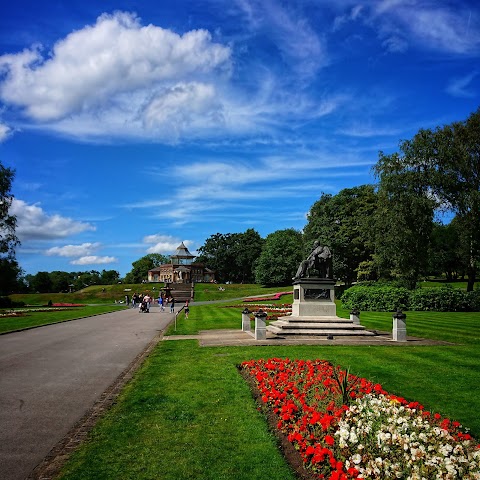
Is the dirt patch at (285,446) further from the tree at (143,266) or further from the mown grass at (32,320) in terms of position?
the tree at (143,266)

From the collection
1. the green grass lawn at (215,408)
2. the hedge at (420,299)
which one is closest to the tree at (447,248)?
the hedge at (420,299)

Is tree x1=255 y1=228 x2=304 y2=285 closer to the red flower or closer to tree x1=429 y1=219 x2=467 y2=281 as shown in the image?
tree x1=429 y1=219 x2=467 y2=281

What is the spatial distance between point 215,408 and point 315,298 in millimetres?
14265

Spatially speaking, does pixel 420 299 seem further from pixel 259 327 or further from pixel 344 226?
pixel 259 327

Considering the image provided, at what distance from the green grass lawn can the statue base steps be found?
382cm

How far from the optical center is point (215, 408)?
8.55m

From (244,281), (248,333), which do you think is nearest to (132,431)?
(248,333)

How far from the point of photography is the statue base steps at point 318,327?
67.5 feet

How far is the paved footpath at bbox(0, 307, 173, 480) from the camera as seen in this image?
679 cm

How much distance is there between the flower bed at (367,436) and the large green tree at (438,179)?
37.2m

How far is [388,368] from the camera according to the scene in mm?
12602

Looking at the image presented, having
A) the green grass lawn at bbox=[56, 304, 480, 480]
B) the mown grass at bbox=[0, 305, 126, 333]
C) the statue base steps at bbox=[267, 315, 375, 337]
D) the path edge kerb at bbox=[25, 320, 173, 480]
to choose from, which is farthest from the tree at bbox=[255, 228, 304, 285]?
Result: the path edge kerb at bbox=[25, 320, 173, 480]

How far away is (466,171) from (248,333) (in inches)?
1195

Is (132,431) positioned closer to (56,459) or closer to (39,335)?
(56,459)
